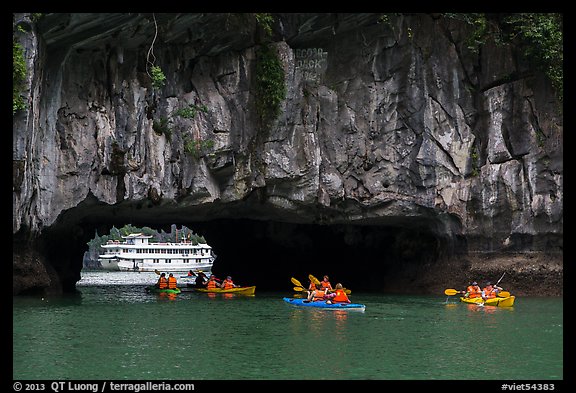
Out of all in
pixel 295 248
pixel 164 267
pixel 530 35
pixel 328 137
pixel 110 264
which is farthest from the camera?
pixel 110 264

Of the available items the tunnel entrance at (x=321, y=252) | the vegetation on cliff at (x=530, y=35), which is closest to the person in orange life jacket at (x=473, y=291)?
the tunnel entrance at (x=321, y=252)

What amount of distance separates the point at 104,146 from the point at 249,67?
5.12 meters

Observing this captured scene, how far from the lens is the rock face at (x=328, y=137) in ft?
74.4

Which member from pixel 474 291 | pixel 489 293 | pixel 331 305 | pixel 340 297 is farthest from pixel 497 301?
pixel 331 305

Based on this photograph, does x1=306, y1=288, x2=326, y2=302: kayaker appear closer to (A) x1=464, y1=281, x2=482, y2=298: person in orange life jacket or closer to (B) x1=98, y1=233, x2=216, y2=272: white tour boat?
(A) x1=464, y1=281, x2=482, y2=298: person in orange life jacket

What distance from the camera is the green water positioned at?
40.5ft

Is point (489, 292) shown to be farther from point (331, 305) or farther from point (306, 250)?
point (306, 250)

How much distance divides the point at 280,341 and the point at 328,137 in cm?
1116

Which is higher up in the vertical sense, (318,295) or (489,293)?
(489,293)

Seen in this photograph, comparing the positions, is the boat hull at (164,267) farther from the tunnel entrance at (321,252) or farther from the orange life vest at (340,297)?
the orange life vest at (340,297)

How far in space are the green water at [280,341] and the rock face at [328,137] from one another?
348 centimetres

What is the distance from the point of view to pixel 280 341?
15414mm

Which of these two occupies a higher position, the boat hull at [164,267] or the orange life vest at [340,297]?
the orange life vest at [340,297]

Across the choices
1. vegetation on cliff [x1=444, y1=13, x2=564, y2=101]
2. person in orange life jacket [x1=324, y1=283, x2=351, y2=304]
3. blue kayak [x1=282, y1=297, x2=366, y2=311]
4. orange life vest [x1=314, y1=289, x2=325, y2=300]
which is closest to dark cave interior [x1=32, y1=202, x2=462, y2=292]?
orange life vest [x1=314, y1=289, x2=325, y2=300]
